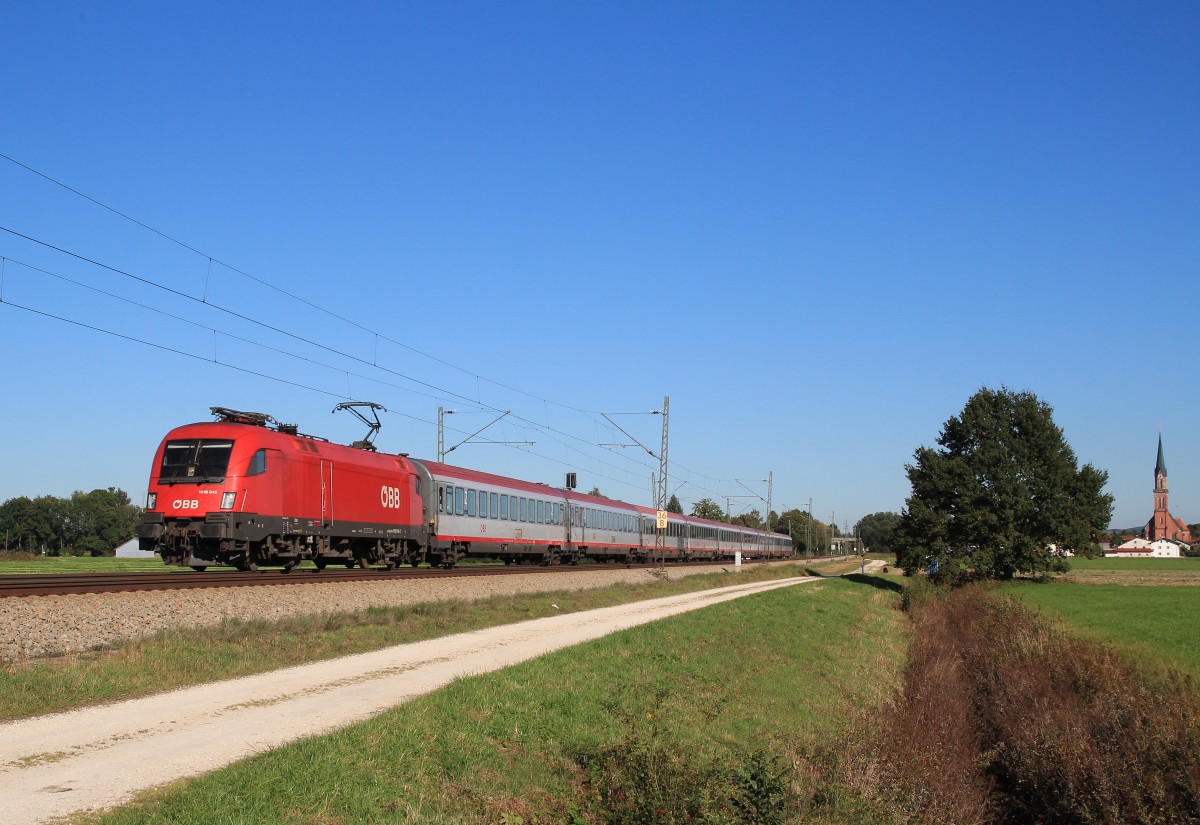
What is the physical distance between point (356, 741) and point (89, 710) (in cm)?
339

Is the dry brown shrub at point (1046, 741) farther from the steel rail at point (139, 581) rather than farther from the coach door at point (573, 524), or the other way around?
the coach door at point (573, 524)

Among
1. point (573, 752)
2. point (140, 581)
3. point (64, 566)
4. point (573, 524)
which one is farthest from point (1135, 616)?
point (64, 566)

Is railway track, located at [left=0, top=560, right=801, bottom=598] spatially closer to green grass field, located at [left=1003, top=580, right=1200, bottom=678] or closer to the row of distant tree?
green grass field, located at [left=1003, top=580, right=1200, bottom=678]

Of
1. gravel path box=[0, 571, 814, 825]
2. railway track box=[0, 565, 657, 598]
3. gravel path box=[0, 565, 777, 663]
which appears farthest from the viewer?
railway track box=[0, 565, 657, 598]

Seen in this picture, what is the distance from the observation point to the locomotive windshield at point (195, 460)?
2453cm

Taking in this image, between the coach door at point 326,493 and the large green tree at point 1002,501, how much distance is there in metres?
40.3

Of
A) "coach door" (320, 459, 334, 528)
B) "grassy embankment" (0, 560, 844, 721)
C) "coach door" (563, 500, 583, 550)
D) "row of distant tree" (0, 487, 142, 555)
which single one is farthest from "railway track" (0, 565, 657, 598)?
"row of distant tree" (0, 487, 142, 555)

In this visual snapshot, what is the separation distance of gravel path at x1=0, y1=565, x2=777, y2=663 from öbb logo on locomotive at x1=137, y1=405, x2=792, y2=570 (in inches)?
134

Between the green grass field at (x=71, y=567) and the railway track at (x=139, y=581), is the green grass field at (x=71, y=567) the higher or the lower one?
the lower one

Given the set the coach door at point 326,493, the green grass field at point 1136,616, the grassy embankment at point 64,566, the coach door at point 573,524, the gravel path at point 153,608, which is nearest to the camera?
the gravel path at point 153,608

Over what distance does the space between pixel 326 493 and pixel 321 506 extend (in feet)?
1.55

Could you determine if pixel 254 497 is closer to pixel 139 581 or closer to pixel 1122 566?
pixel 139 581

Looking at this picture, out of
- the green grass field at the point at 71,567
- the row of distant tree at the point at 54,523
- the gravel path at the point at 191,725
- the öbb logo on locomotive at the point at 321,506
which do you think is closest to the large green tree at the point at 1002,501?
the öbb logo on locomotive at the point at 321,506

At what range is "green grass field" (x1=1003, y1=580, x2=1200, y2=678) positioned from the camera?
26484mm
